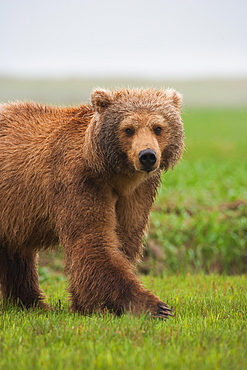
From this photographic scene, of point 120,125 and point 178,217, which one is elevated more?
point 120,125

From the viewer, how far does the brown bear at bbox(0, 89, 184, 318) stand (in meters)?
5.68

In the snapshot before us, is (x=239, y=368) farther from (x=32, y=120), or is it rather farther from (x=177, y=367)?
(x=32, y=120)

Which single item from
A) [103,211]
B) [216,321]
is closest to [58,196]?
[103,211]

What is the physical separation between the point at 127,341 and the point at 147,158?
162 centimetres

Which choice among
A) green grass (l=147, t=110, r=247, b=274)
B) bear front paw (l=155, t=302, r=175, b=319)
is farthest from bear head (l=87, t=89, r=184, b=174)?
green grass (l=147, t=110, r=247, b=274)

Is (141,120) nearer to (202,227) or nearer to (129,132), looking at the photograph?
(129,132)

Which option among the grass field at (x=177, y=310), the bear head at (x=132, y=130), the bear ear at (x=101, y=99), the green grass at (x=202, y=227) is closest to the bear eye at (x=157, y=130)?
the bear head at (x=132, y=130)

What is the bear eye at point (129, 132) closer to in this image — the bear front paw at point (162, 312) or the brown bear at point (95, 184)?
the brown bear at point (95, 184)

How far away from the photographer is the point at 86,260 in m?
5.79

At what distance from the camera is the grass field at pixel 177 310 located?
4004 millimetres

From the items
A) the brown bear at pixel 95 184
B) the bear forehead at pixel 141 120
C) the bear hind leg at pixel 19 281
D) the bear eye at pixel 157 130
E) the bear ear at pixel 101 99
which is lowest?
the bear hind leg at pixel 19 281

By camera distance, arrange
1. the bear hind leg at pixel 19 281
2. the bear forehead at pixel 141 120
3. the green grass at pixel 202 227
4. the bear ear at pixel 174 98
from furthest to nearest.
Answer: the green grass at pixel 202 227 → the bear hind leg at pixel 19 281 → the bear ear at pixel 174 98 → the bear forehead at pixel 141 120

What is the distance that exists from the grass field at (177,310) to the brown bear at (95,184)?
1.20ft

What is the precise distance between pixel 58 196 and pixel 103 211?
472 millimetres
